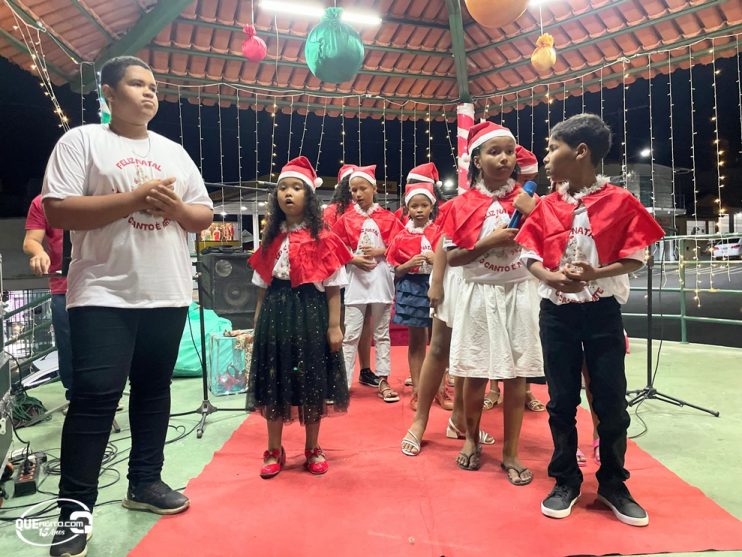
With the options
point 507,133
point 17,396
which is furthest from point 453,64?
point 17,396

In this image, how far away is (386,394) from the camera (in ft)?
11.5

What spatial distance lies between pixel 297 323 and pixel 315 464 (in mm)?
653

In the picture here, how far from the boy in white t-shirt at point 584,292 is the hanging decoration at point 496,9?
216 cm

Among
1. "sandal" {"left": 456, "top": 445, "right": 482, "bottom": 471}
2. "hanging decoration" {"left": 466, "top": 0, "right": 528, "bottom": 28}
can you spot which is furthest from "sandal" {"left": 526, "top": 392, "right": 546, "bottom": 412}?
"hanging decoration" {"left": 466, "top": 0, "right": 528, "bottom": 28}

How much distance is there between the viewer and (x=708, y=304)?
945 centimetres

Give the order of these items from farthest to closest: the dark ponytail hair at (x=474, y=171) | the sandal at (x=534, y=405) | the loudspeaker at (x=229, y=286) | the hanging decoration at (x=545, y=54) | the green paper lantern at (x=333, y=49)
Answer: the loudspeaker at (x=229, y=286) < the hanging decoration at (x=545, y=54) < the green paper lantern at (x=333, y=49) < the sandal at (x=534, y=405) < the dark ponytail hair at (x=474, y=171)

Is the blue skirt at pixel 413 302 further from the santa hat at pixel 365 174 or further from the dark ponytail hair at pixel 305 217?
the dark ponytail hair at pixel 305 217

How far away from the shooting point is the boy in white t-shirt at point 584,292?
5.91 ft

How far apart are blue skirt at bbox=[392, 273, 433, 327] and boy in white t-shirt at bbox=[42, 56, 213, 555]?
1854mm

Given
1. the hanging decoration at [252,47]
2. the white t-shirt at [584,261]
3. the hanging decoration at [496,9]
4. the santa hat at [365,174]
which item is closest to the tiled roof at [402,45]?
the hanging decoration at [252,47]

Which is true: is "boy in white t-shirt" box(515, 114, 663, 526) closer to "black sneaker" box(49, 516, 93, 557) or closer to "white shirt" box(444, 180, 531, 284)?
"white shirt" box(444, 180, 531, 284)

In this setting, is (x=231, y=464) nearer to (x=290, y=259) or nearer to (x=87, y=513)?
(x=87, y=513)

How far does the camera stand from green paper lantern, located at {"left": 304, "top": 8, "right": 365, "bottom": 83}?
12.5 ft

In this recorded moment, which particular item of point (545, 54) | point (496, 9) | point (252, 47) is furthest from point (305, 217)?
point (545, 54)
